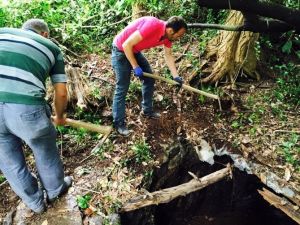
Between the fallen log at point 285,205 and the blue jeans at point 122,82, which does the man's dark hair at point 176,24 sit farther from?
the fallen log at point 285,205

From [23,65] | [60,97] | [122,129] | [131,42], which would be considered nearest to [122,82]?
[131,42]

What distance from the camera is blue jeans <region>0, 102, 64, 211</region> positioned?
3443 mm

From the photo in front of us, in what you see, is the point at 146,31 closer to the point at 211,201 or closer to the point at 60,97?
the point at 60,97

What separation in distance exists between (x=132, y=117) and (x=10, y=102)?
2560 mm

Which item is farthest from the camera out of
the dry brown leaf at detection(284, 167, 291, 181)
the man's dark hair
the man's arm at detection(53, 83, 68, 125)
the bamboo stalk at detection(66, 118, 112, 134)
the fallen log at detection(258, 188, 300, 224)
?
the dry brown leaf at detection(284, 167, 291, 181)

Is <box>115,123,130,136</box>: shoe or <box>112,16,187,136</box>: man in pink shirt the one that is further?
<box>115,123,130,136</box>: shoe

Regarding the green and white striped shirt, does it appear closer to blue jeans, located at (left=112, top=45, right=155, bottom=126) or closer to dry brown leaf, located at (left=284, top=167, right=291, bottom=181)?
blue jeans, located at (left=112, top=45, right=155, bottom=126)

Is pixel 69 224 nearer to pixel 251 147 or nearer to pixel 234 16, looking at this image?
pixel 251 147

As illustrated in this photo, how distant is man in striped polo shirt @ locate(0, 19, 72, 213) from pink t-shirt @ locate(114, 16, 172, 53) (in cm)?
112

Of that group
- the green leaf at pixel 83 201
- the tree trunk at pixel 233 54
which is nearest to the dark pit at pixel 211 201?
the green leaf at pixel 83 201

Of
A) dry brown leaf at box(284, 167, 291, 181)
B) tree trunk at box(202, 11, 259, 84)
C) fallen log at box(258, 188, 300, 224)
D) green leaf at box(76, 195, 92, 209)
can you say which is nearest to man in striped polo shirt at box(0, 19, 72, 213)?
green leaf at box(76, 195, 92, 209)

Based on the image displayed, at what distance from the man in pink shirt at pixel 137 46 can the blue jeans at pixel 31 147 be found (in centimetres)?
134

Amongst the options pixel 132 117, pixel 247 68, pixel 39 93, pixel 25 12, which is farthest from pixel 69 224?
pixel 25 12

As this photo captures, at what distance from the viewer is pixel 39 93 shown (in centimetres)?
350
